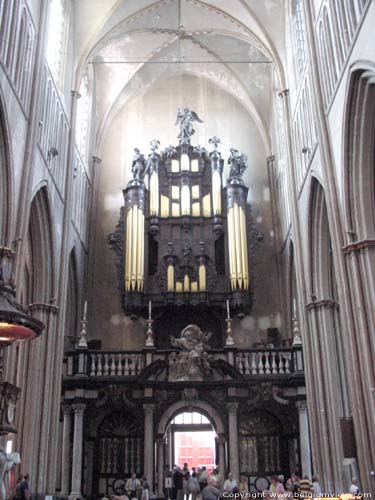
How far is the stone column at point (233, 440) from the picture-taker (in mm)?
18406

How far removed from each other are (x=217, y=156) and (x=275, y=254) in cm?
465

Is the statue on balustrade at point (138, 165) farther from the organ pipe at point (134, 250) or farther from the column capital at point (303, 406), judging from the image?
the column capital at point (303, 406)

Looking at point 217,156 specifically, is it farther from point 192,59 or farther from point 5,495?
point 5,495

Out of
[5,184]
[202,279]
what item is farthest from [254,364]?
[5,184]

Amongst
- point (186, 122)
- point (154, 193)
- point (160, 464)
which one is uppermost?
point (186, 122)

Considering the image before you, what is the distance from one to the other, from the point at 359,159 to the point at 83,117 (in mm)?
13911

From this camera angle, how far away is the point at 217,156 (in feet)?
81.8

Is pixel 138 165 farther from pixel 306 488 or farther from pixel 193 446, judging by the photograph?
pixel 306 488

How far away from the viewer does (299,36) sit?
2005 cm

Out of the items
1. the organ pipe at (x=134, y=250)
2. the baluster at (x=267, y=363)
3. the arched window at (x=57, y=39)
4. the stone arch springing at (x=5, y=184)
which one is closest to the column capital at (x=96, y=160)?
the organ pipe at (x=134, y=250)

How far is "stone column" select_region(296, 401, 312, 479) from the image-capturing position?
60.0 ft

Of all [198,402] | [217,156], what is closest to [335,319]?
[198,402]

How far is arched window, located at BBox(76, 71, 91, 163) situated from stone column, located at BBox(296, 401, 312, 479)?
41.9 ft

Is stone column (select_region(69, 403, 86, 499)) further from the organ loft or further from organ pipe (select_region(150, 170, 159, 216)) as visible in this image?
organ pipe (select_region(150, 170, 159, 216))
